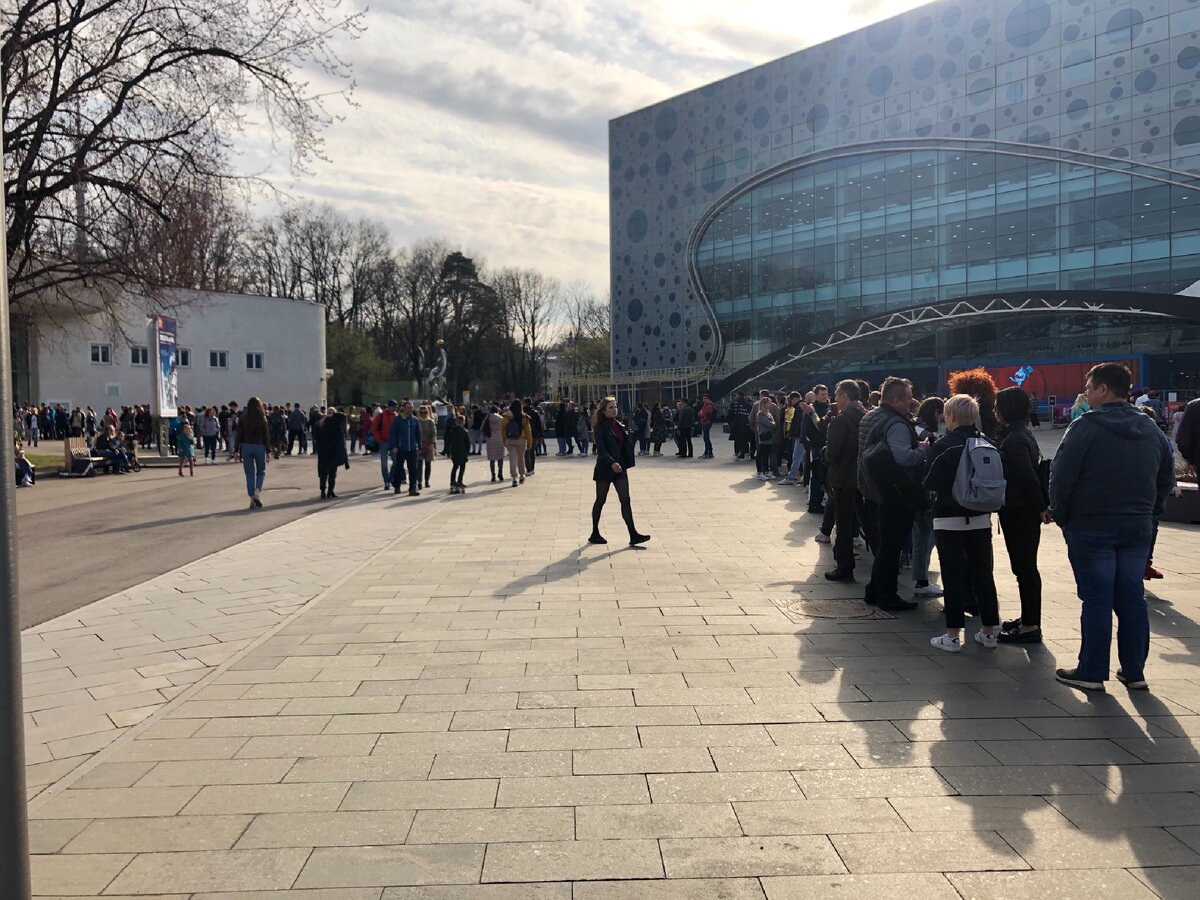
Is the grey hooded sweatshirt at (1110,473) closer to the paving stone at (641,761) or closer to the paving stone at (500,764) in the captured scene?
the paving stone at (641,761)

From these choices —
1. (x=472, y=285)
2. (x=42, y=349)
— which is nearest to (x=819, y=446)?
(x=42, y=349)

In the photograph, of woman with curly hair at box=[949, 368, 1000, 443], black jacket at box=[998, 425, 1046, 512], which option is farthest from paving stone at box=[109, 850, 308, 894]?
woman with curly hair at box=[949, 368, 1000, 443]

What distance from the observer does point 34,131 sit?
52.5 ft

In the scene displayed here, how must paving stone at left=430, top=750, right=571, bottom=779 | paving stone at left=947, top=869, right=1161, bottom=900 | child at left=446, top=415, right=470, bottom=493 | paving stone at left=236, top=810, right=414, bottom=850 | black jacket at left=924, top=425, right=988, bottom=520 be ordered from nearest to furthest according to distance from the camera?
paving stone at left=947, top=869, right=1161, bottom=900, paving stone at left=236, top=810, right=414, bottom=850, paving stone at left=430, top=750, right=571, bottom=779, black jacket at left=924, top=425, right=988, bottom=520, child at left=446, top=415, right=470, bottom=493

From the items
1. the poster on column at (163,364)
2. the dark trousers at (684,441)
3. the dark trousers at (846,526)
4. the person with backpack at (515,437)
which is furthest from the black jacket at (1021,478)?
the poster on column at (163,364)

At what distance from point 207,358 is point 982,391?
45.5 metres

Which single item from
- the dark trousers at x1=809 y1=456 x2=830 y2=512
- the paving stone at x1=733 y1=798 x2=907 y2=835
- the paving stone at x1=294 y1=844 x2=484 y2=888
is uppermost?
the dark trousers at x1=809 y1=456 x2=830 y2=512

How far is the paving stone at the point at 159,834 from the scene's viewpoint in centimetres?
325

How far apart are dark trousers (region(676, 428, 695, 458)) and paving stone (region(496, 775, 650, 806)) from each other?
23080mm

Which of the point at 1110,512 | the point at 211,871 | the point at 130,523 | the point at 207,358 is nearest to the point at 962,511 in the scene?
the point at 1110,512

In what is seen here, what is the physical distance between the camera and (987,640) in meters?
5.77

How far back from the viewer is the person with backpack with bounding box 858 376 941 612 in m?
6.50

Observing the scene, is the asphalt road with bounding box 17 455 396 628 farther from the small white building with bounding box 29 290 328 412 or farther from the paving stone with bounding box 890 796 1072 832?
the small white building with bounding box 29 290 328 412

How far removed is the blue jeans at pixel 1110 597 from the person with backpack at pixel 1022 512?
984mm
